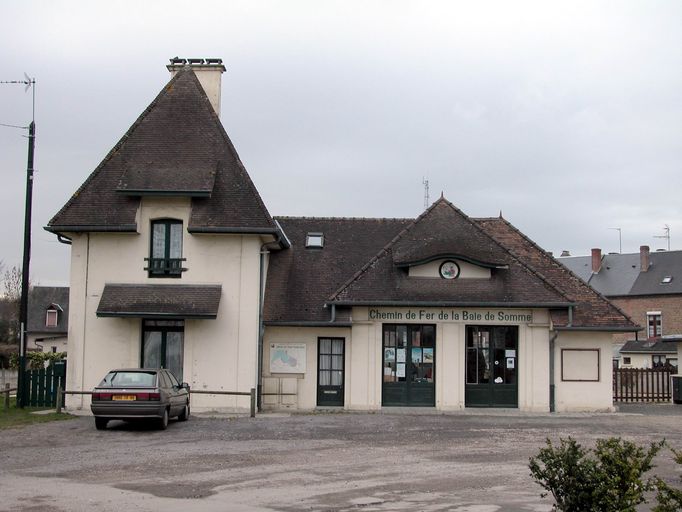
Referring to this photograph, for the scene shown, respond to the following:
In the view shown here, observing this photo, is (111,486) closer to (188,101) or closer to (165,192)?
(165,192)

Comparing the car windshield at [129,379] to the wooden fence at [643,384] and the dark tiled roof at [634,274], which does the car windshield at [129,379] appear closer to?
the wooden fence at [643,384]

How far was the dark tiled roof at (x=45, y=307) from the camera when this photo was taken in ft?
236

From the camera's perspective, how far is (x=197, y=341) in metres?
27.1

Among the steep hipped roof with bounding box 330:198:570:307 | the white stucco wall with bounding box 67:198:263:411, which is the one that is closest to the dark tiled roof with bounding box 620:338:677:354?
the steep hipped roof with bounding box 330:198:570:307

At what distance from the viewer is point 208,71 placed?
3091cm

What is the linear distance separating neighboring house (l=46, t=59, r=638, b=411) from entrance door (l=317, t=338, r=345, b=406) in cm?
4

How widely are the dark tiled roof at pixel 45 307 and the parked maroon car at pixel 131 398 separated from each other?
52.1 m

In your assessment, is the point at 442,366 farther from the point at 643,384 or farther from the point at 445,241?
the point at 643,384

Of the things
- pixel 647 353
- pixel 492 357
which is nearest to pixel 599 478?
pixel 492 357

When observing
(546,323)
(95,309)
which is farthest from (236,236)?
(546,323)

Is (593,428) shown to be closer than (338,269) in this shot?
Yes

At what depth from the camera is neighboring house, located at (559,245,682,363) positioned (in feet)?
227

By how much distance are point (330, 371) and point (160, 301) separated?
18.8 ft

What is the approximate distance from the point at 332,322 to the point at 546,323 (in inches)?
257
